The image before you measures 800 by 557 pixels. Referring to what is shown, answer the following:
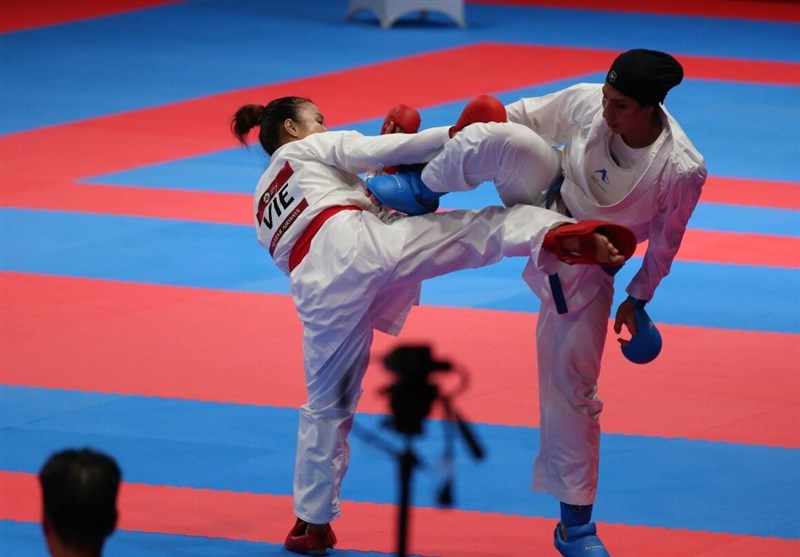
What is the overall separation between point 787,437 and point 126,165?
619 centimetres

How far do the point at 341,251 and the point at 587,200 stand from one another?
2.87ft

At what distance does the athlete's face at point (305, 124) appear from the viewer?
567 centimetres

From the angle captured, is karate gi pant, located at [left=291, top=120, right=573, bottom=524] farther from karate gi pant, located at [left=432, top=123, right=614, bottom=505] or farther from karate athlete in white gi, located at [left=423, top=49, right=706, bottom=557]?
karate athlete in white gi, located at [left=423, top=49, right=706, bottom=557]

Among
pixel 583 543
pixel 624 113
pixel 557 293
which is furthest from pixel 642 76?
pixel 583 543

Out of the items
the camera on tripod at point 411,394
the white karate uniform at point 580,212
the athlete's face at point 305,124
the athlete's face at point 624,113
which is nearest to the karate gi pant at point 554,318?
the white karate uniform at point 580,212

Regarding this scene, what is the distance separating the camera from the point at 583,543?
5316 mm

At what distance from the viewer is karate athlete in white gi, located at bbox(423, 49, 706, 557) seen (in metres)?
4.94

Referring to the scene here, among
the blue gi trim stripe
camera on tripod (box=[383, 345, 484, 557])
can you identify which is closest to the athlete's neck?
the blue gi trim stripe

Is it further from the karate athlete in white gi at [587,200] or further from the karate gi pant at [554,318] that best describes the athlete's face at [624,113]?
the karate gi pant at [554,318]

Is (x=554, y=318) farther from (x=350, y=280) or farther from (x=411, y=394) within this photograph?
(x=411, y=394)

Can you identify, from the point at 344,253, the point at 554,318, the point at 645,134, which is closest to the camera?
the point at 645,134

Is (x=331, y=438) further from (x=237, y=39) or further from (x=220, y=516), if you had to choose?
(x=237, y=39)

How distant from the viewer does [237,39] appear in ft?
52.9

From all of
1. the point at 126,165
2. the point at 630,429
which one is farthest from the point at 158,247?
the point at 630,429
